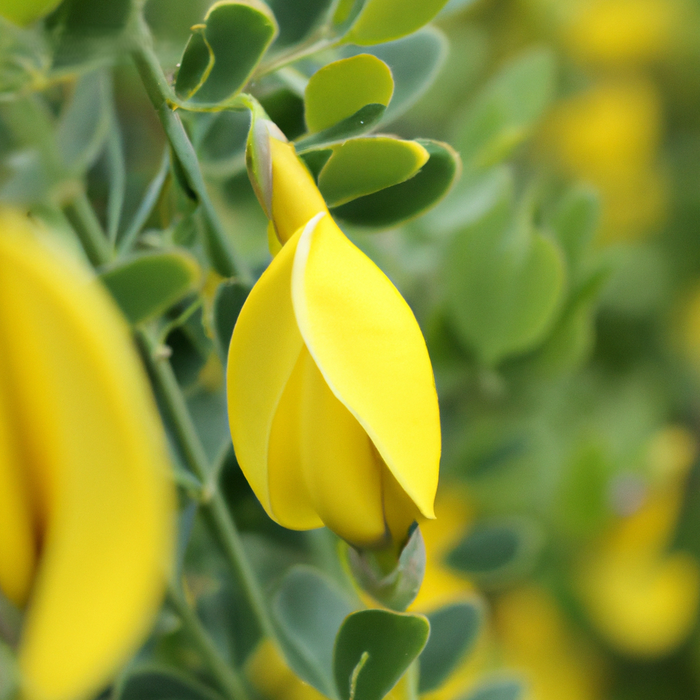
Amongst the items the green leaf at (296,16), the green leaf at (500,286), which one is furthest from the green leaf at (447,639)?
the green leaf at (296,16)

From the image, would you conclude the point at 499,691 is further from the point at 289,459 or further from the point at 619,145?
the point at 619,145

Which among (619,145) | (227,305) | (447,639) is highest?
(227,305)

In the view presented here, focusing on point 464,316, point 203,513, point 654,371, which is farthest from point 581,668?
point 203,513

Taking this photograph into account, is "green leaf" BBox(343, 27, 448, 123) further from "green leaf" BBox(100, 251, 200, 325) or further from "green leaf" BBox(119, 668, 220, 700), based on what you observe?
"green leaf" BBox(119, 668, 220, 700)

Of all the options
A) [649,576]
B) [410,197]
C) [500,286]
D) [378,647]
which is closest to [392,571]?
[378,647]

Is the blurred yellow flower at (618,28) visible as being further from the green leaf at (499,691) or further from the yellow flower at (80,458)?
the yellow flower at (80,458)

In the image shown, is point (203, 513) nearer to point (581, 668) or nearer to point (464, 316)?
point (464, 316)
